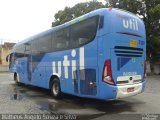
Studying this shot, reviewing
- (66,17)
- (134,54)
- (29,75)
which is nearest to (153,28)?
(66,17)

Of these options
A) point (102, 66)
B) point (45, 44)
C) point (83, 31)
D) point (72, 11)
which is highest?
point (72, 11)

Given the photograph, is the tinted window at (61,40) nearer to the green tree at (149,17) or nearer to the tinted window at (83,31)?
the tinted window at (83,31)

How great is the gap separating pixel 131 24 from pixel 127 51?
1022 mm

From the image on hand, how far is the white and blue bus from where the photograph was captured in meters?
8.02

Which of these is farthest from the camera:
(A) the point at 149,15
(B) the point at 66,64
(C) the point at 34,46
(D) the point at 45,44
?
(A) the point at 149,15

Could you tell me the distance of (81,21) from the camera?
30.3 ft

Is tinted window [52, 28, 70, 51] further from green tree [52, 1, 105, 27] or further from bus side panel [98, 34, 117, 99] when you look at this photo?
green tree [52, 1, 105, 27]

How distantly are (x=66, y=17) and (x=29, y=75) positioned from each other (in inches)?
929

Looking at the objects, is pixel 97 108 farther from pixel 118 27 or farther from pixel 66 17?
pixel 66 17

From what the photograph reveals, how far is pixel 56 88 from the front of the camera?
36.3 feet

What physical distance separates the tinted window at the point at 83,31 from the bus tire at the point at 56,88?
7.21 feet

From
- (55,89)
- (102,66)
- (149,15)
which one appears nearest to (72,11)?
(149,15)

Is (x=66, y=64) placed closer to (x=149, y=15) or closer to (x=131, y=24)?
(x=131, y=24)

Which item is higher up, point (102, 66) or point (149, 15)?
point (149, 15)
